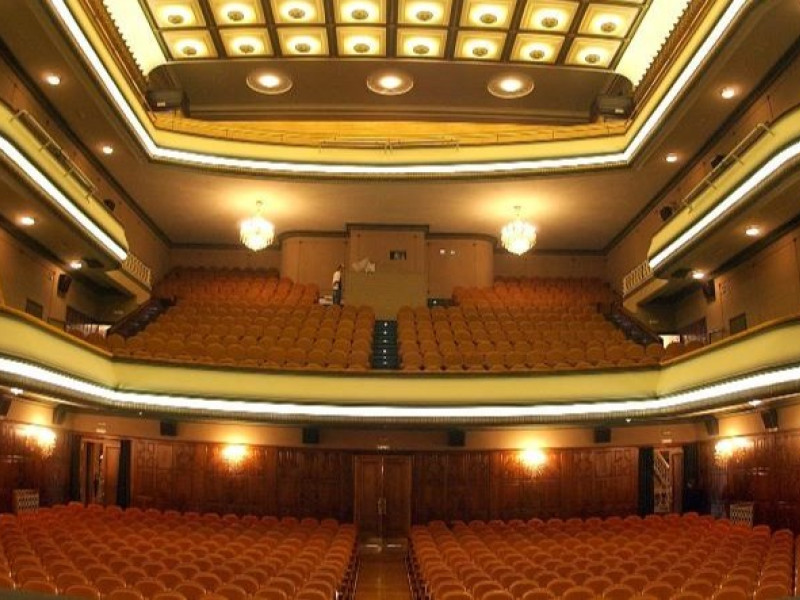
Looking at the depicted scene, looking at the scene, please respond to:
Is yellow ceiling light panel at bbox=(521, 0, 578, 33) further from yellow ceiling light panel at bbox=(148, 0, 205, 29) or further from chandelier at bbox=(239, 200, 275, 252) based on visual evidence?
chandelier at bbox=(239, 200, 275, 252)

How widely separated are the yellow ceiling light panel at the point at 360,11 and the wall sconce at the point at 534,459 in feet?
25.8

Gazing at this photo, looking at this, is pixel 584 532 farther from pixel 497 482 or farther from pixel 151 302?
pixel 151 302

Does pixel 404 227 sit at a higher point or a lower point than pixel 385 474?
higher

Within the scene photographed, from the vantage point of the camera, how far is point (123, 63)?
1364 cm

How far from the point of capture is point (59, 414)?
43.1 feet

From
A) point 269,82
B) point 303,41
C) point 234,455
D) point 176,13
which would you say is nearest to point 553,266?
point 269,82

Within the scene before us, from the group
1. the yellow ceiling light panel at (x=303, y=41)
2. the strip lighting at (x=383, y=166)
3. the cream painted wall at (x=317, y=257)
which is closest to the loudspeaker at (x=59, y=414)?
the strip lighting at (x=383, y=166)

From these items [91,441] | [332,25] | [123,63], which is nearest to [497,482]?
[91,441]

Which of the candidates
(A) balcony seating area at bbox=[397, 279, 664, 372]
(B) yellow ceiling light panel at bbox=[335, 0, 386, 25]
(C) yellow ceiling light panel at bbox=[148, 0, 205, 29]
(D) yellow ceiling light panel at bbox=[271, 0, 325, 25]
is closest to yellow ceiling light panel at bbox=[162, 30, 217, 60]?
(C) yellow ceiling light panel at bbox=[148, 0, 205, 29]

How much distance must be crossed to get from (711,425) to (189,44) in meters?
11.4

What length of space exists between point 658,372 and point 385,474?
4734 millimetres

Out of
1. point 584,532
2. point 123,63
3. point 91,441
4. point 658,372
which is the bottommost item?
point 584,532

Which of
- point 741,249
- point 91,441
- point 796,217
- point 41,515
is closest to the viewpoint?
point 41,515

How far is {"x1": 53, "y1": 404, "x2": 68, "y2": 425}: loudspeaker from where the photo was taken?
13.0 meters
